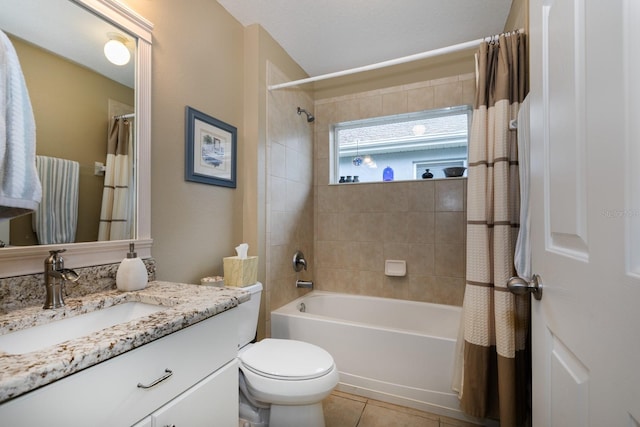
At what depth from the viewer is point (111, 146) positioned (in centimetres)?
120

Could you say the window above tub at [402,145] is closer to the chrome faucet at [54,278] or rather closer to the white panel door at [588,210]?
the white panel door at [588,210]

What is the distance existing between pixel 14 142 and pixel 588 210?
132cm

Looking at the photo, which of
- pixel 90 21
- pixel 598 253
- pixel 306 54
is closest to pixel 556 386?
pixel 598 253

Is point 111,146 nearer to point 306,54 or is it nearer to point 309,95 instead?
point 306,54

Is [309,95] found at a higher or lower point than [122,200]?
higher

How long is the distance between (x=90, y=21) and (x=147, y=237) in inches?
35.8

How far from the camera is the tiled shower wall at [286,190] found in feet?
6.97

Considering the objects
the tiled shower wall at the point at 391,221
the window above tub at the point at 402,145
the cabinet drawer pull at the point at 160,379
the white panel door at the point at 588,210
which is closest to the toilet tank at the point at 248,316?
the cabinet drawer pull at the point at 160,379

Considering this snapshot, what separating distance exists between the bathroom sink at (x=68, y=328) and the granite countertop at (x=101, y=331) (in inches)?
0.6

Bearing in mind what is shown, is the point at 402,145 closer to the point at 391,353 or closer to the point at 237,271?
the point at 391,353

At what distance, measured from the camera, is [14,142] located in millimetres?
764

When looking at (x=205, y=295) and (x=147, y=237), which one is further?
(x=147, y=237)

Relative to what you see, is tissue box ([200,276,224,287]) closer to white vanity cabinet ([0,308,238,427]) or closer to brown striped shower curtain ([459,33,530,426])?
white vanity cabinet ([0,308,238,427])

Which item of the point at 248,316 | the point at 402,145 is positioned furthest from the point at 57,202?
the point at 402,145
